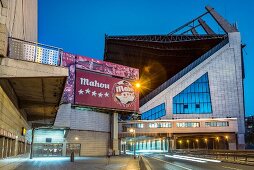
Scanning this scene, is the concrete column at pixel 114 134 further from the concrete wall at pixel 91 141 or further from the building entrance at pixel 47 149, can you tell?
the building entrance at pixel 47 149

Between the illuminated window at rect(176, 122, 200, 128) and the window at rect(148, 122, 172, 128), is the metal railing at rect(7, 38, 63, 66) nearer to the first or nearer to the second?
the window at rect(148, 122, 172, 128)

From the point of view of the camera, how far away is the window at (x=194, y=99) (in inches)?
3602

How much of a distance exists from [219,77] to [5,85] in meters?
84.0

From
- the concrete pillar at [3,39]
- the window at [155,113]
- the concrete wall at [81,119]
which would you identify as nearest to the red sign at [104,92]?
the concrete wall at [81,119]

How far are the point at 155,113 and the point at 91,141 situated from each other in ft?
123

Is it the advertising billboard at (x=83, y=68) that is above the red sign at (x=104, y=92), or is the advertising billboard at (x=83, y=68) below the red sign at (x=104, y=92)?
above

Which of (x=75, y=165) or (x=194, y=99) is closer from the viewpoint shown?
(x=75, y=165)

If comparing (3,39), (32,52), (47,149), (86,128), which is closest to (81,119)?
(86,128)

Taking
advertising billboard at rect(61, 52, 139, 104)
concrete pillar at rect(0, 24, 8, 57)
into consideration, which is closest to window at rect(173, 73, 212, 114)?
advertising billboard at rect(61, 52, 139, 104)

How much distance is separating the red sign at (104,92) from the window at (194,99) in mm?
29533

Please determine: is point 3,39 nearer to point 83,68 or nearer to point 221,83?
point 83,68

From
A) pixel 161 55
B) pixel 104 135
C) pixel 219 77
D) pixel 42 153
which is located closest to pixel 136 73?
pixel 104 135

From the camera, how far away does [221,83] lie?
90.6 meters

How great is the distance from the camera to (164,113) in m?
92.2
